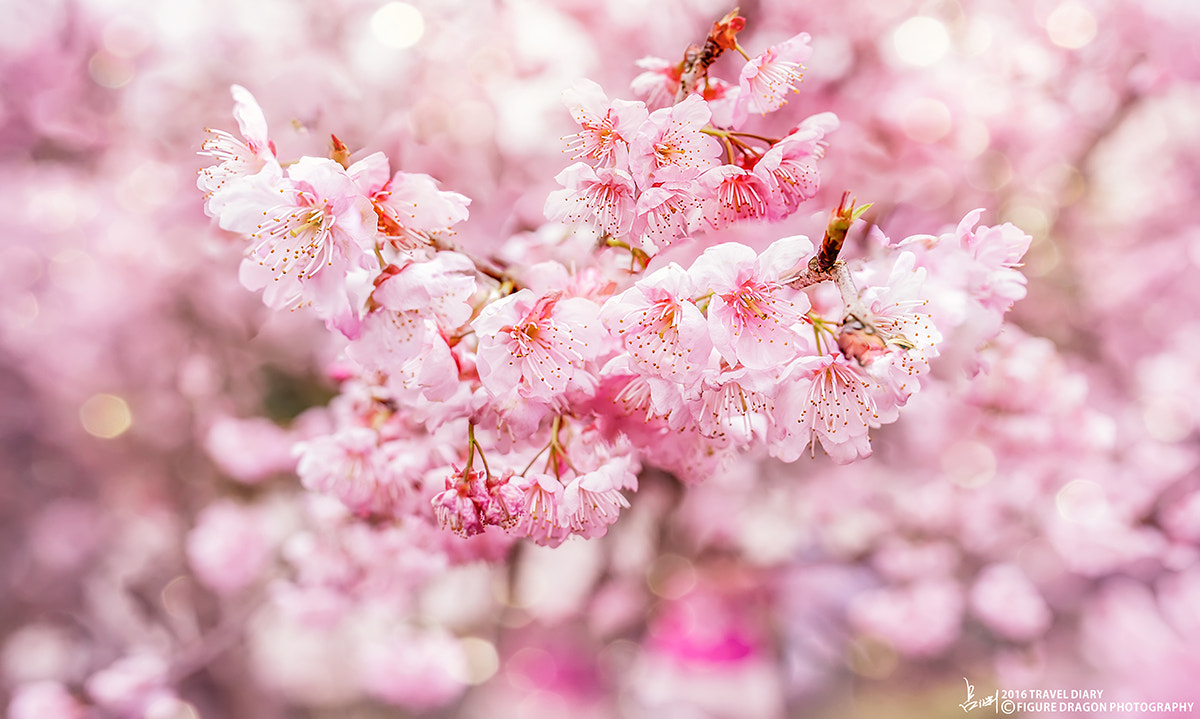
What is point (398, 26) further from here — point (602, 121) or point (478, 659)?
point (478, 659)

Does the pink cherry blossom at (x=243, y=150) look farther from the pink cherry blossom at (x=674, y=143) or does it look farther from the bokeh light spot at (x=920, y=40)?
the bokeh light spot at (x=920, y=40)

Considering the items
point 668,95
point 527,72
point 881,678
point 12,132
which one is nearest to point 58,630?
point 12,132

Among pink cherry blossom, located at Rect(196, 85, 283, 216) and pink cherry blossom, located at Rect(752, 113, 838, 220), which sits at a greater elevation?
pink cherry blossom, located at Rect(752, 113, 838, 220)

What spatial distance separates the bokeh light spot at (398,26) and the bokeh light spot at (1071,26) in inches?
44.7

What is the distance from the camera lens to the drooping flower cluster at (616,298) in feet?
1.33

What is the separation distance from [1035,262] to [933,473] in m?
0.46

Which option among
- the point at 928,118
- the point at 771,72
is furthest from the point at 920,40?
the point at 771,72

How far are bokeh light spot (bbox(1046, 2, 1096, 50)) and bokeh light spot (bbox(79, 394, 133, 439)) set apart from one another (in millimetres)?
1946

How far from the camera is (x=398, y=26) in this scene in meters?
1.13

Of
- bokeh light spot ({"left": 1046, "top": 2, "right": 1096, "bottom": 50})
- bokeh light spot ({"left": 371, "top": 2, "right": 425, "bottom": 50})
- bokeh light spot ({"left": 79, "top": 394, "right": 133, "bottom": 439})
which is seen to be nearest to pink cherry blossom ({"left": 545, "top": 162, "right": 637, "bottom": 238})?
bokeh light spot ({"left": 371, "top": 2, "right": 425, "bottom": 50})

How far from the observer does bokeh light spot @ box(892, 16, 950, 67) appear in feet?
3.76

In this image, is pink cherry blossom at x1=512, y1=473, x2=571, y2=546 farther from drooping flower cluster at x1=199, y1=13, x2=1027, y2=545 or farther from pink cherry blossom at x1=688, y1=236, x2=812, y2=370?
pink cherry blossom at x1=688, y1=236, x2=812, y2=370

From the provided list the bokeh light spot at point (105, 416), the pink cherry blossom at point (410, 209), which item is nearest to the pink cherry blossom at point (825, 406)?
the pink cherry blossom at point (410, 209)

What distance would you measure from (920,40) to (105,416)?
5.79 ft
